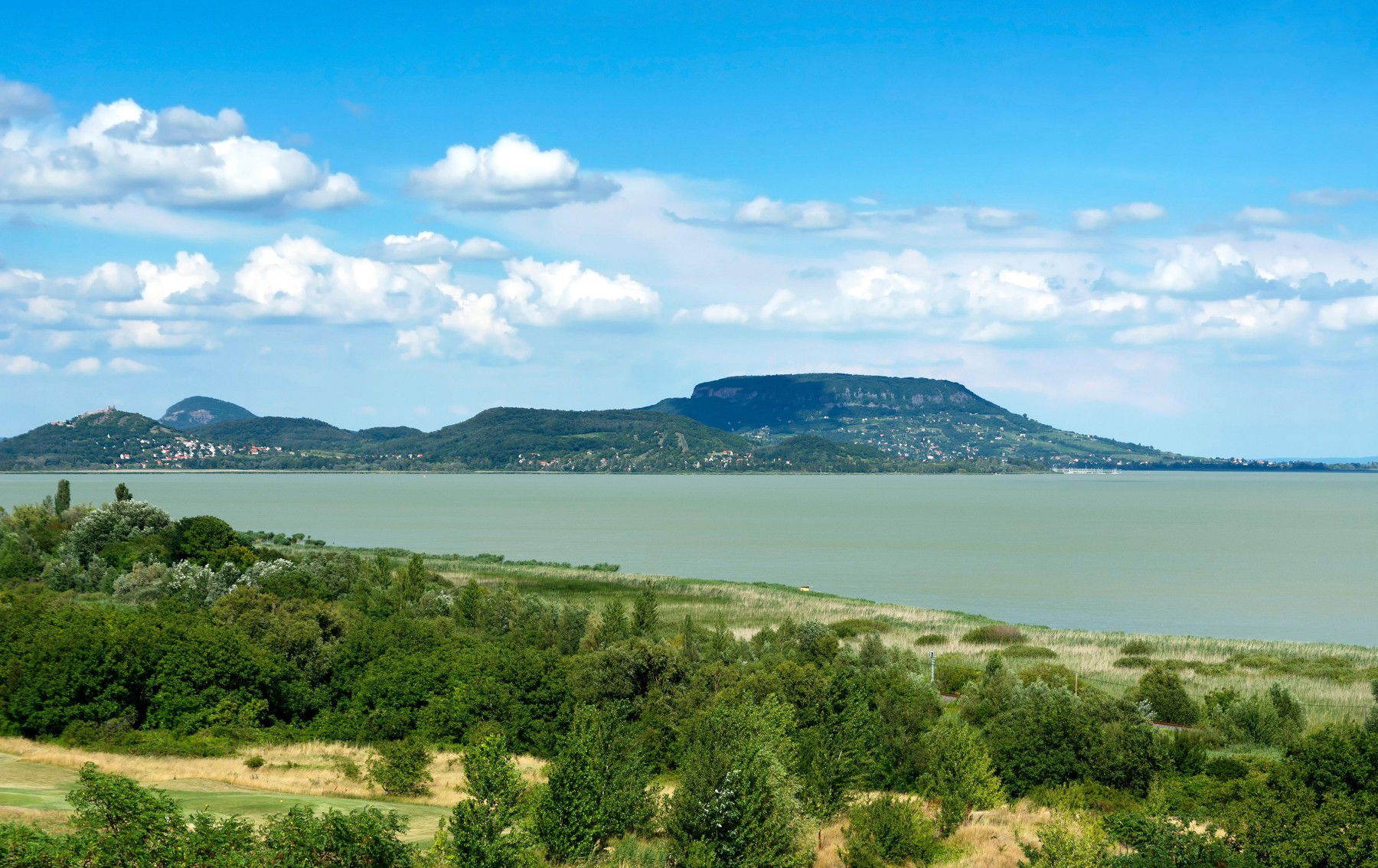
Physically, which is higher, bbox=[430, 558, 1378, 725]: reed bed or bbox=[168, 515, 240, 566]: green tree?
bbox=[168, 515, 240, 566]: green tree

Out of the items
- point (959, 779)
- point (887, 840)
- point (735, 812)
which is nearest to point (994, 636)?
point (959, 779)

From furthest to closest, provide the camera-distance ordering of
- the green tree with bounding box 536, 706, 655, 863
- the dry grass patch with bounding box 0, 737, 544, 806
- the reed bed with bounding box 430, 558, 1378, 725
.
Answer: the reed bed with bounding box 430, 558, 1378, 725, the dry grass patch with bounding box 0, 737, 544, 806, the green tree with bounding box 536, 706, 655, 863

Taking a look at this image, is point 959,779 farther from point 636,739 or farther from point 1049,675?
point 1049,675

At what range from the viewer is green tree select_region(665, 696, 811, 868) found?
2677cm

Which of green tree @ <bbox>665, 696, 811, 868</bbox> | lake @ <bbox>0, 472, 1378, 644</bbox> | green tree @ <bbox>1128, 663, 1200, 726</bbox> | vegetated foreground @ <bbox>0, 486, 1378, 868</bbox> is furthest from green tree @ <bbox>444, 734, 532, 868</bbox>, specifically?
lake @ <bbox>0, 472, 1378, 644</bbox>

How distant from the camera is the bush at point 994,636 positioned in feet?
218

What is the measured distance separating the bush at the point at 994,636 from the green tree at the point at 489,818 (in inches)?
1830

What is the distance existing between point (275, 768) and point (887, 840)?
21.1 m

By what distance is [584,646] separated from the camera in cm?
5459

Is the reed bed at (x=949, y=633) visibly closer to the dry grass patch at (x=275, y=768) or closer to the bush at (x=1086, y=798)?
the bush at (x=1086, y=798)

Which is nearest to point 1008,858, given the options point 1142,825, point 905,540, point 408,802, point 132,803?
point 1142,825

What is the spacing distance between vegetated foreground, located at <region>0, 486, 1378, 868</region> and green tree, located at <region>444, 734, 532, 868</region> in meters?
0.07

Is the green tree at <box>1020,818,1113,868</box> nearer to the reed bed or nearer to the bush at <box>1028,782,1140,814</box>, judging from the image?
the bush at <box>1028,782,1140,814</box>

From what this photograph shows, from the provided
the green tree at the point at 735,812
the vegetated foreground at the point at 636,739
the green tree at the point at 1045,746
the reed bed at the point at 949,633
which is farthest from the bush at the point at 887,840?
the reed bed at the point at 949,633
